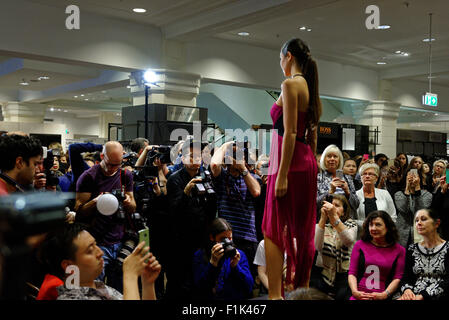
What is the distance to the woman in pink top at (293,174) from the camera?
7.13 feet

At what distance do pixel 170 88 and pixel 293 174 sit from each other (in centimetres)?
729

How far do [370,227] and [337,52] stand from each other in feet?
28.0

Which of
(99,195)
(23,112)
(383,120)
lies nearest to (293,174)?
(99,195)

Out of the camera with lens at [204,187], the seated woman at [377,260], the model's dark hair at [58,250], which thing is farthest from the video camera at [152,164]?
the seated woman at [377,260]

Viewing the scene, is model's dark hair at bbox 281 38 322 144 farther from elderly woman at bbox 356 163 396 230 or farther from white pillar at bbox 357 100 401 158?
white pillar at bbox 357 100 401 158

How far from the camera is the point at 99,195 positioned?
302 centimetres

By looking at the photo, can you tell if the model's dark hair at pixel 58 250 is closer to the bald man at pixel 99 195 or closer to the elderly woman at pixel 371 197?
the bald man at pixel 99 195

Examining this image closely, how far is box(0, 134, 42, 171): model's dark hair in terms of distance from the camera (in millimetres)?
2238

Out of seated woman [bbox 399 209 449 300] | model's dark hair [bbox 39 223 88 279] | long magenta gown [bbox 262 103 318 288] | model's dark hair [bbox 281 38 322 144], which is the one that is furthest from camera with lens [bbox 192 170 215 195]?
seated woman [bbox 399 209 449 300]

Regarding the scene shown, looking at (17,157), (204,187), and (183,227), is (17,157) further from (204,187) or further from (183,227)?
(183,227)

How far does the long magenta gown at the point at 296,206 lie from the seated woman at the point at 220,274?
0.77 meters

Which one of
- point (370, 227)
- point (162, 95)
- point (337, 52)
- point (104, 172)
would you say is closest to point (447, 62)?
point (337, 52)

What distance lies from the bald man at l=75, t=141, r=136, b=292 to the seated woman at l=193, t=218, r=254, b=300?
→ 0.50 metres
